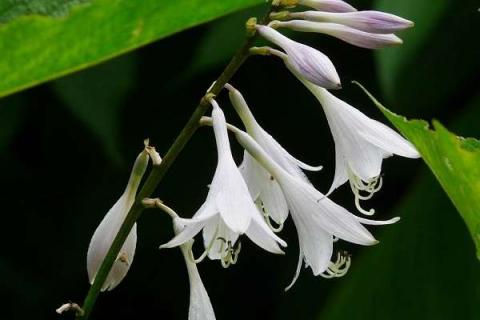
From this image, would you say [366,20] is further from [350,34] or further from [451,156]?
[451,156]

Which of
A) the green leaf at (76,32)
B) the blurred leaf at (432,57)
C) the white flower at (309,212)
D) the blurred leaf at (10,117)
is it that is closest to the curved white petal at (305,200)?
the white flower at (309,212)

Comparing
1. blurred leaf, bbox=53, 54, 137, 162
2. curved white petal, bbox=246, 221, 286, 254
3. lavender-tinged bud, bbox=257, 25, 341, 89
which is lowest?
blurred leaf, bbox=53, 54, 137, 162

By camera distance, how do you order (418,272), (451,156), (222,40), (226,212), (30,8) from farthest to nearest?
(222,40)
(418,272)
(226,212)
(451,156)
(30,8)

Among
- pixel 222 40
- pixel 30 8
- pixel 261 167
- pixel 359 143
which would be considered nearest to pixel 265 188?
pixel 261 167

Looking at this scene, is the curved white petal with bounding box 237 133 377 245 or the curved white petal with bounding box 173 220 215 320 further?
the curved white petal with bounding box 173 220 215 320

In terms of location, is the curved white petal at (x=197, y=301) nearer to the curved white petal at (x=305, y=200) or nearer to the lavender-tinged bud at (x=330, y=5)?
the curved white petal at (x=305, y=200)

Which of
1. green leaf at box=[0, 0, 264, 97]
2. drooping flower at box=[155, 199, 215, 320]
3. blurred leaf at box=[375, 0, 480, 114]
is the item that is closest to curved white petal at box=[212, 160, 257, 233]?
drooping flower at box=[155, 199, 215, 320]

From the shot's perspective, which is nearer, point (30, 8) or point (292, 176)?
point (30, 8)

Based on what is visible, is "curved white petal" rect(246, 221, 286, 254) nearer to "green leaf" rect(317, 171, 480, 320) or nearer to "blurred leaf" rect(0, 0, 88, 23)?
"blurred leaf" rect(0, 0, 88, 23)

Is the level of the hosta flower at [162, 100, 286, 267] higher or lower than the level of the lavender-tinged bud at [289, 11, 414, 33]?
lower
